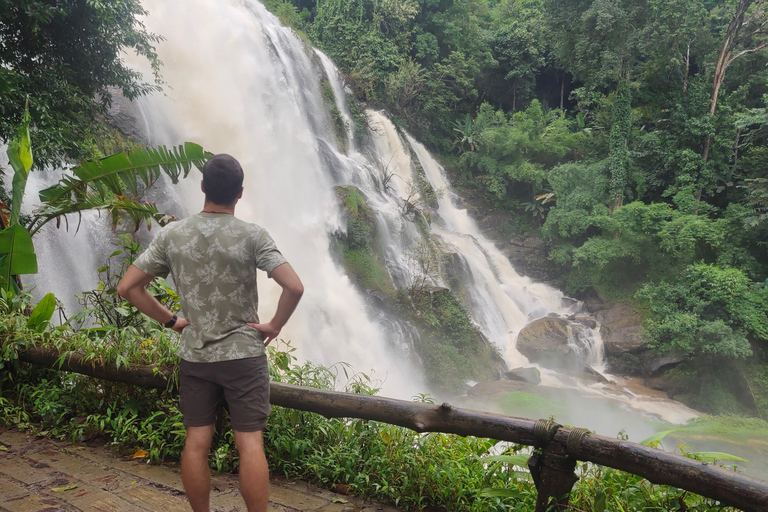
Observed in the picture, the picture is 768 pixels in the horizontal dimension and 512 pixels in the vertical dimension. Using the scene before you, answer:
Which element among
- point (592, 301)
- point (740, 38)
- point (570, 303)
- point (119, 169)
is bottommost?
point (119, 169)

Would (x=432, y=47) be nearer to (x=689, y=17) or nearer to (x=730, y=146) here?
(x=689, y=17)

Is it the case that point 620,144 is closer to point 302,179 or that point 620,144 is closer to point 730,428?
point 730,428

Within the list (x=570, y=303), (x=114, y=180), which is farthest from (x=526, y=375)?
(x=114, y=180)

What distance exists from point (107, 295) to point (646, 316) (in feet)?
46.7

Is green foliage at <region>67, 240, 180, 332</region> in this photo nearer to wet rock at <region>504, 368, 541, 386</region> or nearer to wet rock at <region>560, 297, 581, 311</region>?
wet rock at <region>504, 368, 541, 386</region>

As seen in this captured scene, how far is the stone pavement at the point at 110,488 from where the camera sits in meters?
2.44

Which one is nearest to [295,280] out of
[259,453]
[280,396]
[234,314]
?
[234,314]

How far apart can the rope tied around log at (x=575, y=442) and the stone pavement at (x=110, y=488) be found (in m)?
0.96

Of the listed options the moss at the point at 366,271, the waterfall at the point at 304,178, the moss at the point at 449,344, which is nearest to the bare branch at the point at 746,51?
the waterfall at the point at 304,178

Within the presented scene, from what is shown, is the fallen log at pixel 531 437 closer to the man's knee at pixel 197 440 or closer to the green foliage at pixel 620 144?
the man's knee at pixel 197 440

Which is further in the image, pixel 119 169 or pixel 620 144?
pixel 620 144

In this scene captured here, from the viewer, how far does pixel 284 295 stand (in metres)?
1.95

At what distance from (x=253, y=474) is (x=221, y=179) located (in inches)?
44.9

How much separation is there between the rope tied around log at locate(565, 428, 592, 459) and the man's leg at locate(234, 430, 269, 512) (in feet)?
4.07
